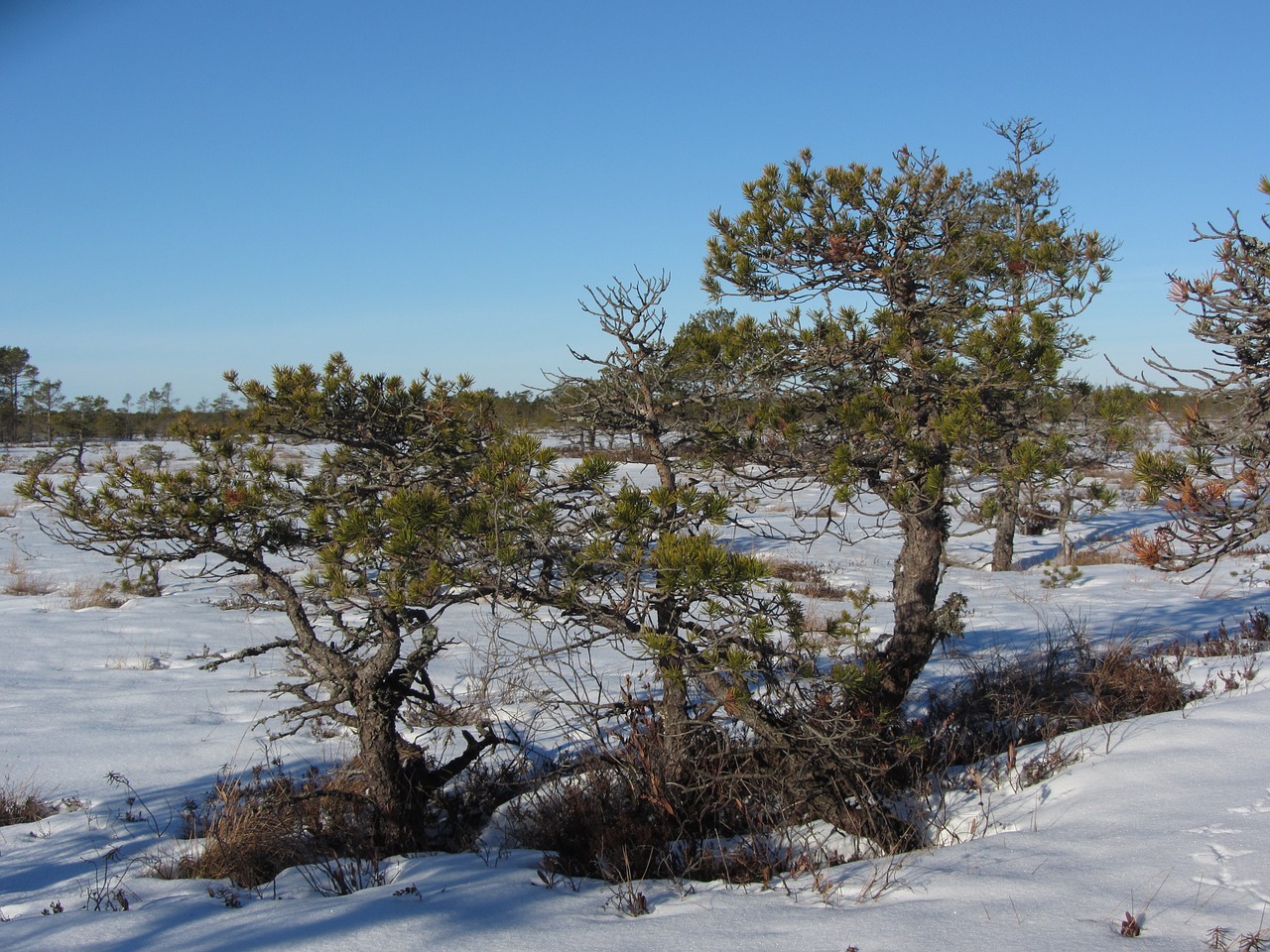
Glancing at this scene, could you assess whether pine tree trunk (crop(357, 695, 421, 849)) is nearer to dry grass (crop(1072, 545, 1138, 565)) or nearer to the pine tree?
the pine tree

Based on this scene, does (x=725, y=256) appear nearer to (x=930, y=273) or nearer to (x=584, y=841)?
(x=930, y=273)

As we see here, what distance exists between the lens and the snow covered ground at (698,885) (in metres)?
2.83

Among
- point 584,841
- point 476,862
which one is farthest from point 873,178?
point 476,862

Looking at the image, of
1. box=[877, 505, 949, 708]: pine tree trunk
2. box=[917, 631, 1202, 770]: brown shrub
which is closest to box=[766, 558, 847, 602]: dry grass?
box=[917, 631, 1202, 770]: brown shrub

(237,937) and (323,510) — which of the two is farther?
(323,510)

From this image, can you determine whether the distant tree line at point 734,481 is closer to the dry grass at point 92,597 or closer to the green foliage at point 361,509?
the green foliage at point 361,509

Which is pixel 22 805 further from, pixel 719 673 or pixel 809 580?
pixel 809 580

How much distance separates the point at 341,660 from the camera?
4.45 meters

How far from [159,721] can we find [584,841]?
4119mm

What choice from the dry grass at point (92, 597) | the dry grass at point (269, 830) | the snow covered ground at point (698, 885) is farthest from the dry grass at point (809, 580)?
the dry grass at point (92, 597)

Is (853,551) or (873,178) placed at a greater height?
(873,178)

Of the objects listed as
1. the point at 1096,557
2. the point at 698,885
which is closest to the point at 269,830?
the point at 698,885

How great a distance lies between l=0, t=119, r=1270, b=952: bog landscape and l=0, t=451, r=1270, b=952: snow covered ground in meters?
0.02

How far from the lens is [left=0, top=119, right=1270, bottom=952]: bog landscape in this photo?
3.15m
